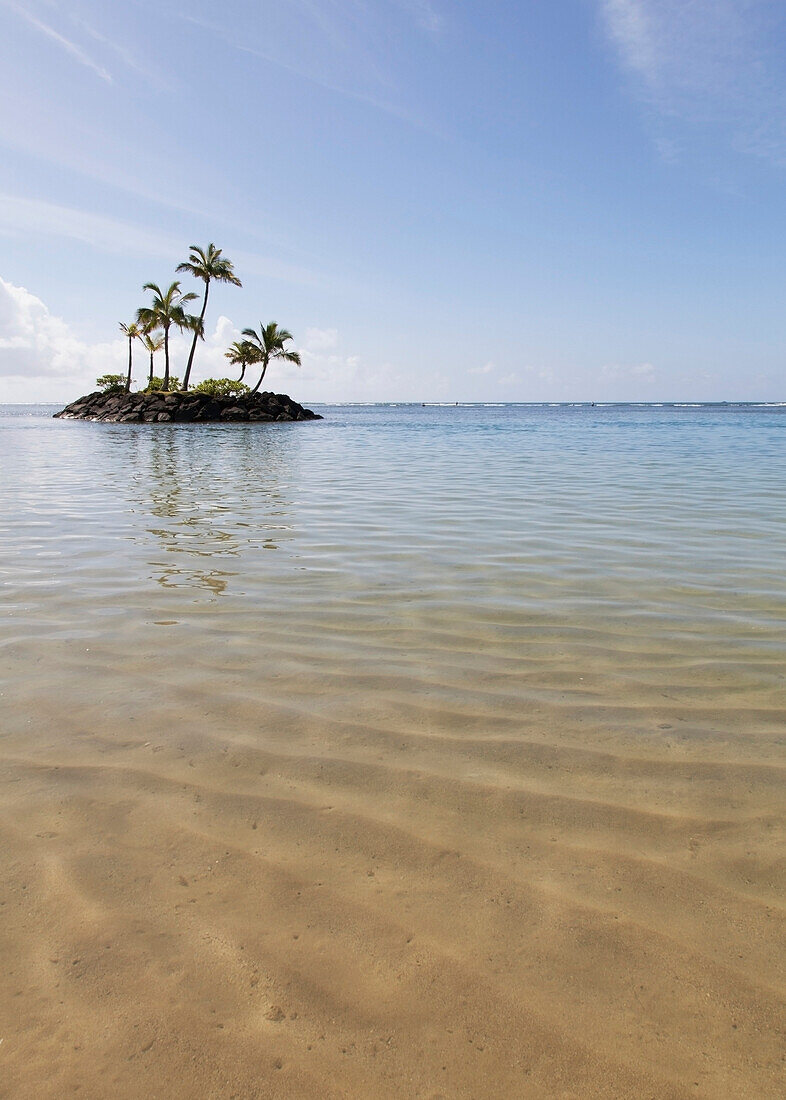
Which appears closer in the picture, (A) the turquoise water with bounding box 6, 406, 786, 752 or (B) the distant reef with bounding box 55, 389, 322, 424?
(A) the turquoise water with bounding box 6, 406, 786, 752

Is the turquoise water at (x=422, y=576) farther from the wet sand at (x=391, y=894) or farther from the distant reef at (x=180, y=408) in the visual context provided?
the distant reef at (x=180, y=408)

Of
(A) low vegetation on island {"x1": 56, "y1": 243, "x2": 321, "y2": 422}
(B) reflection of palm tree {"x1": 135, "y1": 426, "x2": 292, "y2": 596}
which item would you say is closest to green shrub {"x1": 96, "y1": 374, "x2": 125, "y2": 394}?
(A) low vegetation on island {"x1": 56, "y1": 243, "x2": 321, "y2": 422}

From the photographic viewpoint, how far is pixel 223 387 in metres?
47.2

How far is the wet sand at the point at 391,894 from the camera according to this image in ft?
4.84

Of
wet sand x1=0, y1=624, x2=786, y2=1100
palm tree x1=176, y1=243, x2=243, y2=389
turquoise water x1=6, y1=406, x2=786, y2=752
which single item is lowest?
wet sand x1=0, y1=624, x2=786, y2=1100

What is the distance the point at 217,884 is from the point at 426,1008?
75 cm

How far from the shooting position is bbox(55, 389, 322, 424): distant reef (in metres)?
42.0

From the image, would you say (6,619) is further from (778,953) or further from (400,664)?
(778,953)

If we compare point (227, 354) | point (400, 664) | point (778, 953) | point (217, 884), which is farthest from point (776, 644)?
point (227, 354)

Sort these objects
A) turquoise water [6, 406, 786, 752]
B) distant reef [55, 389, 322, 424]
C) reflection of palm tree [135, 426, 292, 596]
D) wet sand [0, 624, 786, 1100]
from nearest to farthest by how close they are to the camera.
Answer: wet sand [0, 624, 786, 1100] → turquoise water [6, 406, 786, 752] → reflection of palm tree [135, 426, 292, 596] → distant reef [55, 389, 322, 424]

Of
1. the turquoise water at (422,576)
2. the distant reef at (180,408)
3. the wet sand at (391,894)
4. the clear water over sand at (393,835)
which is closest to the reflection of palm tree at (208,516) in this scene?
the turquoise water at (422,576)

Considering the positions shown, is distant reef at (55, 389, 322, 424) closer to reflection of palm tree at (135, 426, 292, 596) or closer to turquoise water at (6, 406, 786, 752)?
reflection of palm tree at (135, 426, 292, 596)

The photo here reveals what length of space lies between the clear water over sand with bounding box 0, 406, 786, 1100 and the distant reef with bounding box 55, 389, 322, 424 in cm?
3964

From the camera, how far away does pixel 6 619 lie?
4.27m
